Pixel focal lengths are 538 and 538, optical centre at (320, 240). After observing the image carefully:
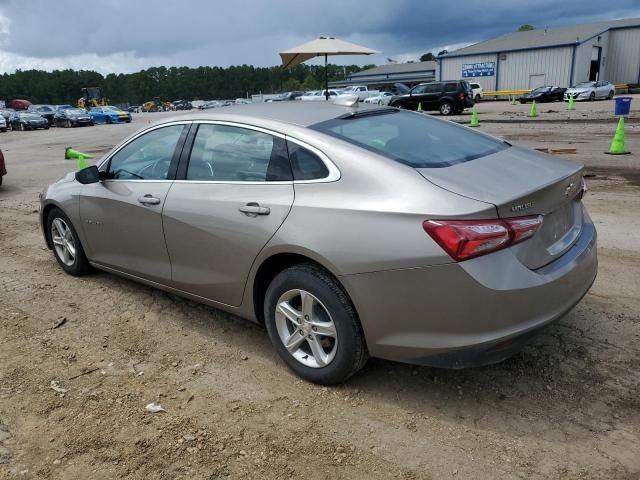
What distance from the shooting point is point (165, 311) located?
4.33 metres

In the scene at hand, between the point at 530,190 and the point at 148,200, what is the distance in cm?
258

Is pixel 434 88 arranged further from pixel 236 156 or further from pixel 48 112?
pixel 48 112

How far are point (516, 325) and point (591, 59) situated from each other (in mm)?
62037

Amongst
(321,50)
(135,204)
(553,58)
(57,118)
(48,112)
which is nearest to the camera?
(135,204)

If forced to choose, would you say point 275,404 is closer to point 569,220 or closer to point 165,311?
point 165,311

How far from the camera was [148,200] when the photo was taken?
3.89m

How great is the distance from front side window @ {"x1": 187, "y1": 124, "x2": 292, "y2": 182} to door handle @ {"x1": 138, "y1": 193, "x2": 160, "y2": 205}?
32 centimetres

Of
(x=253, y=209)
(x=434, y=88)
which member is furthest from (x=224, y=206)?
(x=434, y=88)

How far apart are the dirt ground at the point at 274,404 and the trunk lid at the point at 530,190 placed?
2.72 ft

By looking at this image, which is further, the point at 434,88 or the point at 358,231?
the point at 434,88

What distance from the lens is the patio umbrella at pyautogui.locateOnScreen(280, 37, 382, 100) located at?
16812mm

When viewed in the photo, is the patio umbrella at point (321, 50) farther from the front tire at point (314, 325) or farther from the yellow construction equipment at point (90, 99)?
the yellow construction equipment at point (90, 99)

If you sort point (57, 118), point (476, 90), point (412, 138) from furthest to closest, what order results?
point (476, 90)
point (57, 118)
point (412, 138)

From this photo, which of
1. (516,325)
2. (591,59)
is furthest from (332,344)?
(591,59)
